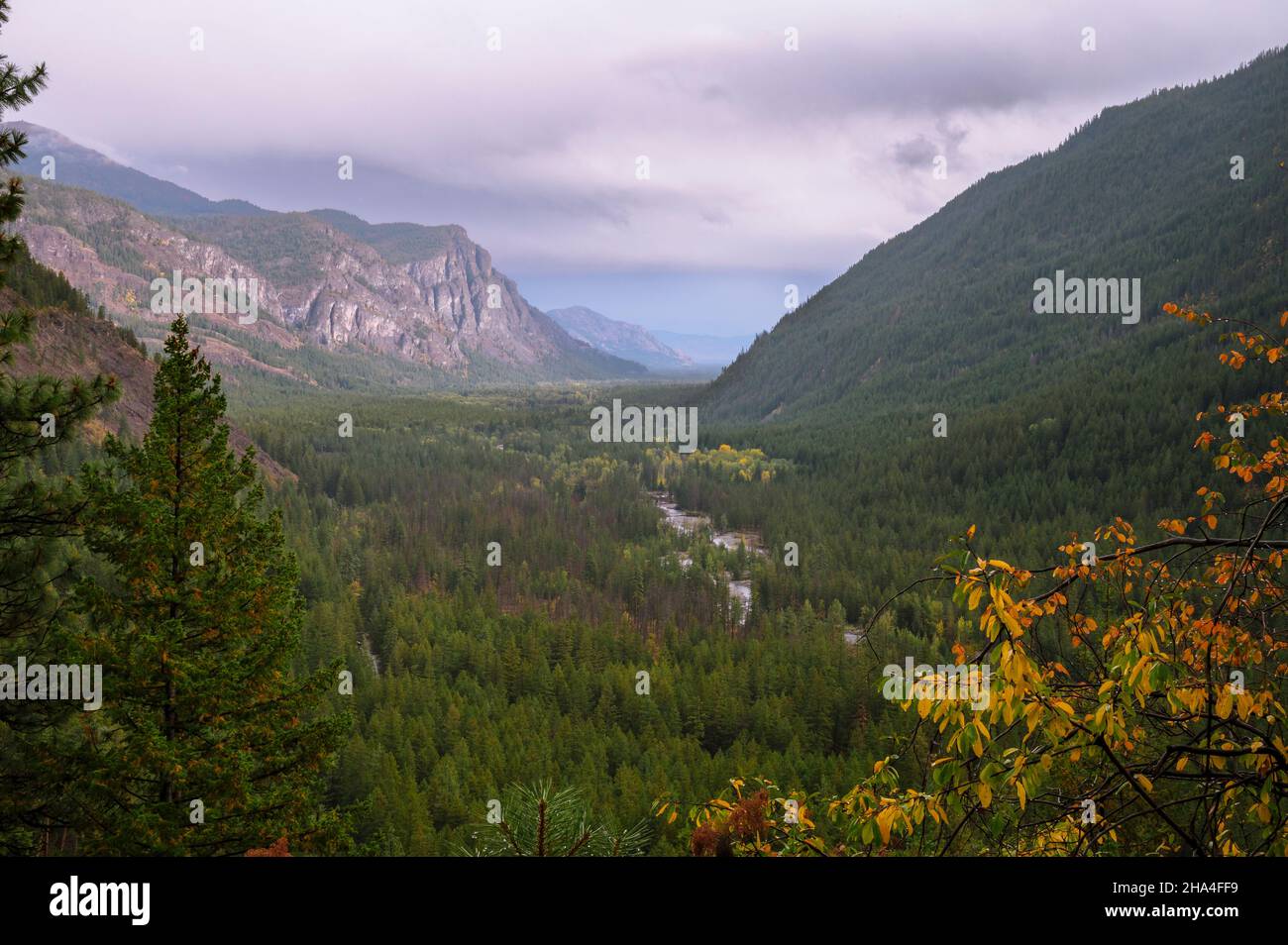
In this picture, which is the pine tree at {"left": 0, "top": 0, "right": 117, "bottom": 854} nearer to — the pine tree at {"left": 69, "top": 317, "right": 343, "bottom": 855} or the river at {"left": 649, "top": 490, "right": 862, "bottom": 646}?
the pine tree at {"left": 69, "top": 317, "right": 343, "bottom": 855}

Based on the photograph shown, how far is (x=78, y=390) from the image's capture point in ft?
38.2

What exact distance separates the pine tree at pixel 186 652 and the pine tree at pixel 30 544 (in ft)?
2.09

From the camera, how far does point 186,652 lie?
13.3 meters

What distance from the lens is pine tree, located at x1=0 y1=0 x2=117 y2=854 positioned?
11320 millimetres

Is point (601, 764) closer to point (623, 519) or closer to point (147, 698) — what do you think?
point (147, 698)

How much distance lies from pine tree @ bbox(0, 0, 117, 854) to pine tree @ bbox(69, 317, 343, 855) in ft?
2.09

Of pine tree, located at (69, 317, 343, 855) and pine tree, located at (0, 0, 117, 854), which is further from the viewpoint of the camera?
pine tree, located at (69, 317, 343, 855)

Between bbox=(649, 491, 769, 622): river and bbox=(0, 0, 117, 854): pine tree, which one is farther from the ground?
bbox=(0, 0, 117, 854): pine tree

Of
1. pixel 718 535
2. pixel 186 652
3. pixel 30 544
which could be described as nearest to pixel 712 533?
pixel 718 535

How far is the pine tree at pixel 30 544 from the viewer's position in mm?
11320

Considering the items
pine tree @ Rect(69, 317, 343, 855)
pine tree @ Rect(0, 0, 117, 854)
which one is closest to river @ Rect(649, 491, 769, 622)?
pine tree @ Rect(69, 317, 343, 855)

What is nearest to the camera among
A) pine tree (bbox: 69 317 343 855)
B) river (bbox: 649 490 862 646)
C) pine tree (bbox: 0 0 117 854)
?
pine tree (bbox: 0 0 117 854)
